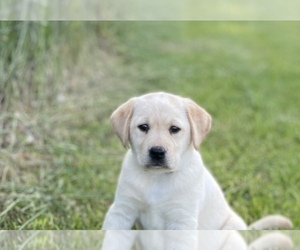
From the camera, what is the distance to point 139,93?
18.0ft

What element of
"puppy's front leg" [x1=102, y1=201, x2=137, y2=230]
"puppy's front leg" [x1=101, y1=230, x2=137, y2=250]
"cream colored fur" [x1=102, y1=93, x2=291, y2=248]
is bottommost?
"puppy's front leg" [x1=101, y1=230, x2=137, y2=250]

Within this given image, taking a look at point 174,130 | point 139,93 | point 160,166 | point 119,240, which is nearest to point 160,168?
point 160,166

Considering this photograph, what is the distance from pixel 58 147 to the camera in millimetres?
3963

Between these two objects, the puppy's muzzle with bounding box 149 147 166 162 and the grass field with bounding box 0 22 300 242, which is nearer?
the puppy's muzzle with bounding box 149 147 166 162

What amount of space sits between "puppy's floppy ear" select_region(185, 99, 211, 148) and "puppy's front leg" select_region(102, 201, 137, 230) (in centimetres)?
28

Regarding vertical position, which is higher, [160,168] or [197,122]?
[197,122]

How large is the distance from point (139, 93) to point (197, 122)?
3.32m

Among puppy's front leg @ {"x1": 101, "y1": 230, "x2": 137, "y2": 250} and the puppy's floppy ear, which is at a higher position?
the puppy's floppy ear

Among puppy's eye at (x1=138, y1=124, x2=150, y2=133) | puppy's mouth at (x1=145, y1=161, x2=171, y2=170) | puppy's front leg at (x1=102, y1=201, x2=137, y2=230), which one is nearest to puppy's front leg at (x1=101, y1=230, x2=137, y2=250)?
puppy's front leg at (x1=102, y1=201, x2=137, y2=230)

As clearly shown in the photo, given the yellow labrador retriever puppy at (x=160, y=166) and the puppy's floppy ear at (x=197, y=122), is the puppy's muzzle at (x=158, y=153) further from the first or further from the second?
the puppy's floppy ear at (x=197, y=122)

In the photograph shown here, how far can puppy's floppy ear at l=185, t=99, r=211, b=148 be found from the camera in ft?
7.13

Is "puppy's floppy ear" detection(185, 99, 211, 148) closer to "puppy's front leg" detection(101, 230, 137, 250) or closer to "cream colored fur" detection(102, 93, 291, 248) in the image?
"cream colored fur" detection(102, 93, 291, 248)

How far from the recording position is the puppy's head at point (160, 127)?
2.12m

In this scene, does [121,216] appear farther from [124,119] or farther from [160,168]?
[124,119]
